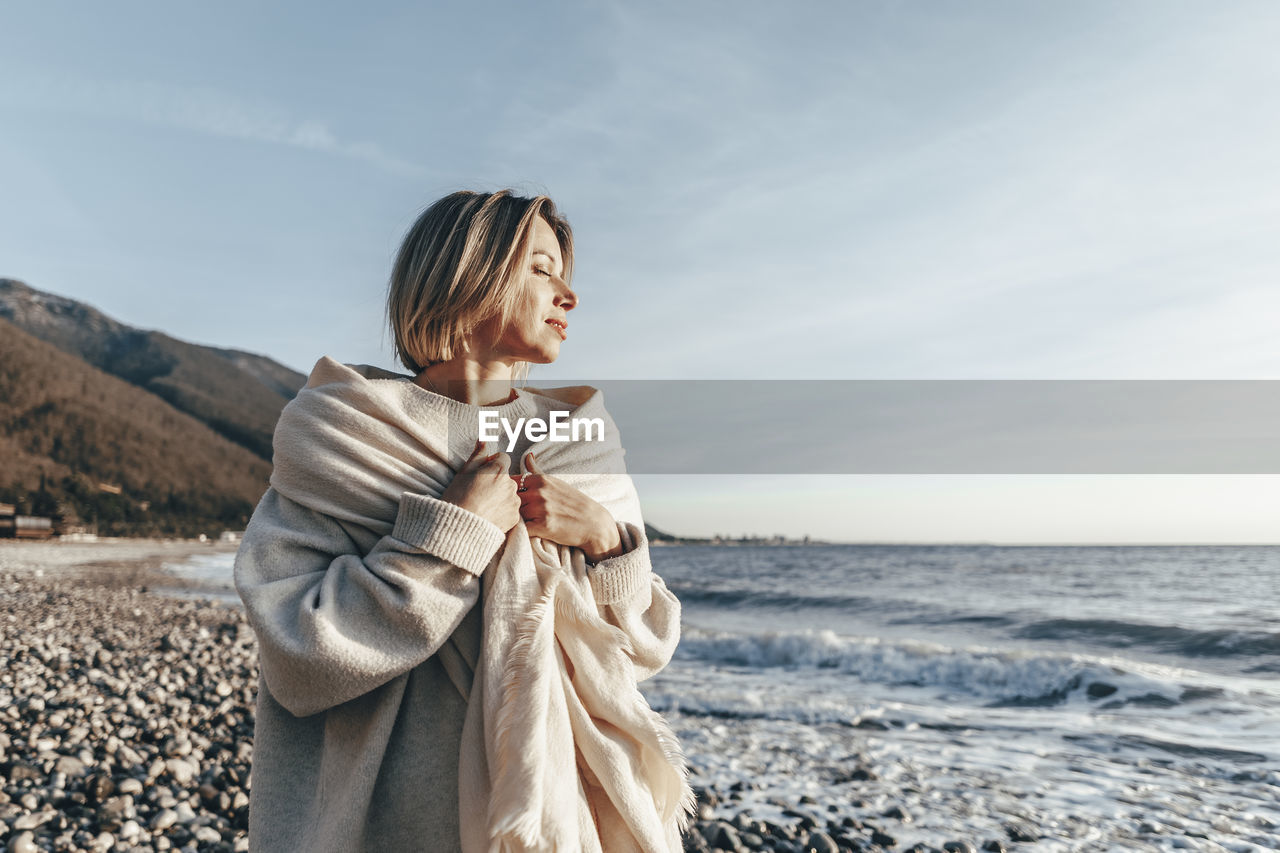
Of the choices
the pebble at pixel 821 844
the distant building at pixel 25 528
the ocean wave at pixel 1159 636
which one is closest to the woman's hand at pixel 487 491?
the pebble at pixel 821 844

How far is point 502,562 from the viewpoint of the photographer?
144 centimetres

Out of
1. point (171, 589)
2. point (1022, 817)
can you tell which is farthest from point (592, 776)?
point (171, 589)

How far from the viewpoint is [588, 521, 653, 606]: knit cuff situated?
5.20 feet

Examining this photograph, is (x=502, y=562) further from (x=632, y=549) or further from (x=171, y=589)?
(x=171, y=589)

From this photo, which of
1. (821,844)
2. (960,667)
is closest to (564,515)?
(821,844)

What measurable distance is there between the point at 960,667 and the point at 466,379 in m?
10.8

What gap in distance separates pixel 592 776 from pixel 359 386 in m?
0.91

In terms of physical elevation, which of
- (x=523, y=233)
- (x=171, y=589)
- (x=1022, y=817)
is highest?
(x=523, y=233)

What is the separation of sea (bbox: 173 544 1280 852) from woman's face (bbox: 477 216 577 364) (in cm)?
394

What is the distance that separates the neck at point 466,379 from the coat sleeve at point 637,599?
403 mm

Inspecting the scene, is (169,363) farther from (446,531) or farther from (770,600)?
(446,531)

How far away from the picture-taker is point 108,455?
74.6 m

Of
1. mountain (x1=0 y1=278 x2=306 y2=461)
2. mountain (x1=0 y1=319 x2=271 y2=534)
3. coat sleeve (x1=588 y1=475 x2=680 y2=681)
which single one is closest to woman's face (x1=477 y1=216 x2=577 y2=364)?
coat sleeve (x1=588 y1=475 x2=680 y2=681)

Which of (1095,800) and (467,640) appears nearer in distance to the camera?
(467,640)
